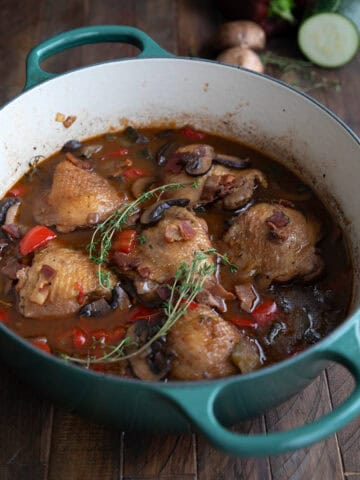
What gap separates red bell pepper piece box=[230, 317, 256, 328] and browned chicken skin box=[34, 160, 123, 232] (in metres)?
0.89

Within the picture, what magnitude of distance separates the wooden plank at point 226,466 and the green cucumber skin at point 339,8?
3.31 metres

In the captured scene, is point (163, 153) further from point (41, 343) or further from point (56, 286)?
point (41, 343)

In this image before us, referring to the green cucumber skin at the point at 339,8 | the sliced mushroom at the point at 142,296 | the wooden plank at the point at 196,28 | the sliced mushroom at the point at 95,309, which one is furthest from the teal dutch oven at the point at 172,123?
the green cucumber skin at the point at 339,8

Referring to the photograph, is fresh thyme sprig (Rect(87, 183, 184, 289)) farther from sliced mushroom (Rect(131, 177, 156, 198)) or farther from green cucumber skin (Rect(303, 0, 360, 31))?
green cucumber skin (Rect(303, 0, 360, 31))

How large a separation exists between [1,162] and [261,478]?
6.87 feet

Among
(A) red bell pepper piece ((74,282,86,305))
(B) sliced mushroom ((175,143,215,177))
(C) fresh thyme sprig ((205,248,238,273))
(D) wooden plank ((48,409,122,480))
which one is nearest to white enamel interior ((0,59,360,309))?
(B) sliced mushroom ((175,143,215,177))

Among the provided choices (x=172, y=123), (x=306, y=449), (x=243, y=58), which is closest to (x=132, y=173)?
(x=172, y=123)

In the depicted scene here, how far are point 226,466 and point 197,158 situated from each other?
1.59 m

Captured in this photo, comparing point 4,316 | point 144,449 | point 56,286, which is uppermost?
point 56,286

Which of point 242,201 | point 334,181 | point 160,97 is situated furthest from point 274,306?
point 160,97

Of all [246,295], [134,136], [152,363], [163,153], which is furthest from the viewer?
[134,136]

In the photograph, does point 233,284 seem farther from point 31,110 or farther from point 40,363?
point 31,110

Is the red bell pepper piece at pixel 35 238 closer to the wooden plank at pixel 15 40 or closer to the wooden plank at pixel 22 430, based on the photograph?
the wooden plank at pixel 22 430

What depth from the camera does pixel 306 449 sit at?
2.90 meters
